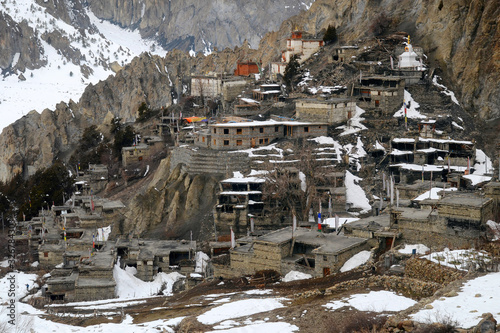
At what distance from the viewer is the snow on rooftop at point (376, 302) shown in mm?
24281

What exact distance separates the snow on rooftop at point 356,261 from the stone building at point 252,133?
2498 cm

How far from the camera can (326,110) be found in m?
62.9

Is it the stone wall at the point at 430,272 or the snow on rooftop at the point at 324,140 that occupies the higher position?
the snow on rooftop at the point at 324,140

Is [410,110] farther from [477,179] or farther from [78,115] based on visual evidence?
[78,115]

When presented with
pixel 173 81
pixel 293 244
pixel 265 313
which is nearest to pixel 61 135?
pixel 173 81

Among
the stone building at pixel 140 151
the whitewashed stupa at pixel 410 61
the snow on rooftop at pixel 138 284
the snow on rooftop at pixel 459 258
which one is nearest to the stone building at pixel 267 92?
the stone building at pixel 140 151

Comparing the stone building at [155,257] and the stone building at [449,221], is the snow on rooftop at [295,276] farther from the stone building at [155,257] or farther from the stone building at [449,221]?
the stone building at [155,257]

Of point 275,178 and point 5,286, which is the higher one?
point 275,178

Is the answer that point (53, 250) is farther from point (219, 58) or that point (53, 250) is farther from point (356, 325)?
point (219, 58)

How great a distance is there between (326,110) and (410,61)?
1137 cm

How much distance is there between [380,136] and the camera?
61.7 m

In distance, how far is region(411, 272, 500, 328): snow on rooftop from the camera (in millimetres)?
19469

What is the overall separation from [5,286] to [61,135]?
207 ft

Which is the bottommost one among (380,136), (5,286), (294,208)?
(5,286)
